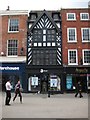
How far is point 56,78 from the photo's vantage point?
3033 centimetres

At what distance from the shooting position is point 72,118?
9992mm

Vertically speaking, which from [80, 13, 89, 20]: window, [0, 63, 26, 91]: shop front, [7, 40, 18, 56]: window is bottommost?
[0, 63, 26, 91]: shop front

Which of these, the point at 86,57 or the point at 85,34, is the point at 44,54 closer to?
the point at 86,57

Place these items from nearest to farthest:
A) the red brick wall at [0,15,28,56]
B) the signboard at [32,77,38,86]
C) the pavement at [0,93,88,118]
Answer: the pavement at [0,93,88,118] < the signboard at [32,77,38,86] < the red brick wall at [0,15,28,56]

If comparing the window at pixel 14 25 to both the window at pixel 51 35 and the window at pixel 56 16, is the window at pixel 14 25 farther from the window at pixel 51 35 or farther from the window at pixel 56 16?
the window at pixel 56 16

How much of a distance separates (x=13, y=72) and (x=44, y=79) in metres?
3.60

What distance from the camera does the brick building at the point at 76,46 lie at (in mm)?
30188

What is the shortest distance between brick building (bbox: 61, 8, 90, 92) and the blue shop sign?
4.80 m

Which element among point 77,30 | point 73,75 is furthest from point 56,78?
point 77,30

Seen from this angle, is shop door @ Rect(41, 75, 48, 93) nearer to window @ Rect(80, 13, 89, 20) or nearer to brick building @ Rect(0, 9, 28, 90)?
brick building @ Rect(0, 9, 28, 90)

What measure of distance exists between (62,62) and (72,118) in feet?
67.2

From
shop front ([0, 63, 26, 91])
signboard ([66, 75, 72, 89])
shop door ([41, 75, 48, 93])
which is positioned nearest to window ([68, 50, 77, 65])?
signboard ([66, 75, 72, 89])

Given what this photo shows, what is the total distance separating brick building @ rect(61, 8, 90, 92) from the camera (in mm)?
30188

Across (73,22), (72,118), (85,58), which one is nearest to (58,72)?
(85,58)
